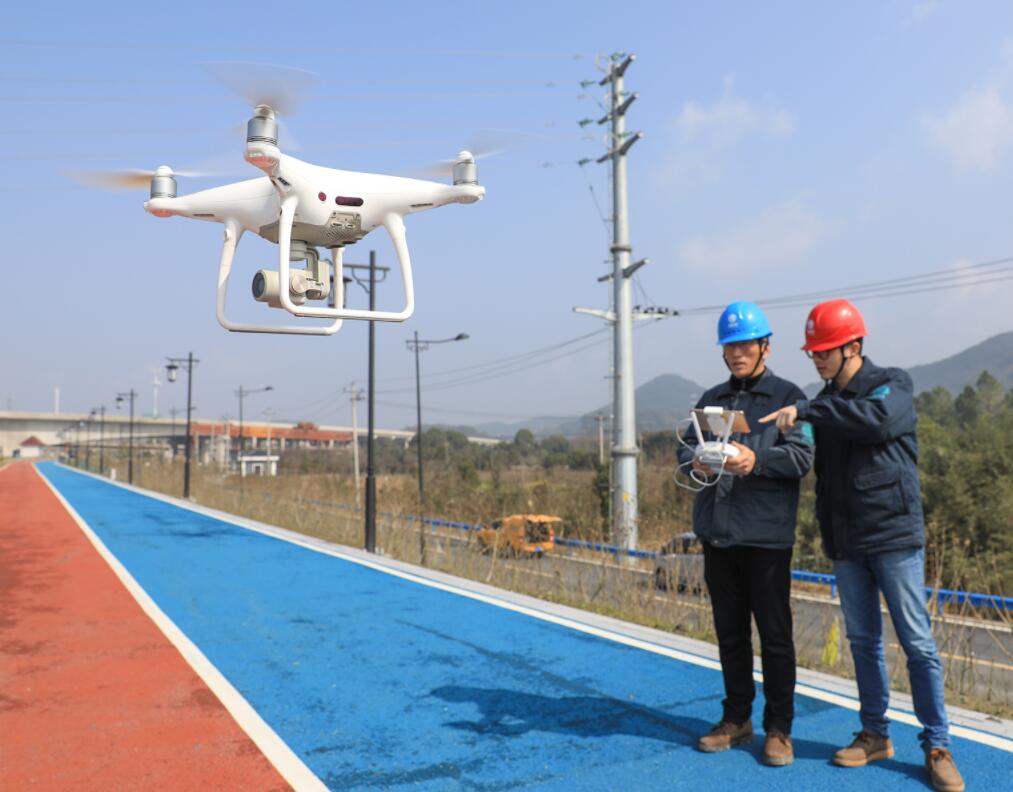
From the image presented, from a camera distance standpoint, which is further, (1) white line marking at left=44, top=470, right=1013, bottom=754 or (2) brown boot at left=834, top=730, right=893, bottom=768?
(1) white line marking at left=44, top=470, right=1013, bottom=754

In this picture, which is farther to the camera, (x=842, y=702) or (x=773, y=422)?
(x=842, y=702)

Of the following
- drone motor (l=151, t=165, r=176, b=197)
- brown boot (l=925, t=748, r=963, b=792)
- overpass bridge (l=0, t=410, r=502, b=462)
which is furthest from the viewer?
overpass bridge (l=0, t=410, r=502, b=462)

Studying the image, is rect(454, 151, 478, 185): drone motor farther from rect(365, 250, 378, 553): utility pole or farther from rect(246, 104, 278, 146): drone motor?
rect(365, 250, 378, 553): utility pole

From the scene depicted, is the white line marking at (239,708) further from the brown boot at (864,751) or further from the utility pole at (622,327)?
the utility pole at (622,327)

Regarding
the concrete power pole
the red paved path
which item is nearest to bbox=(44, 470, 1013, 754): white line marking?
the red paved path

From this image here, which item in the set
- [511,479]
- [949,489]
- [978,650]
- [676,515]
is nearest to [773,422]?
[978,650]

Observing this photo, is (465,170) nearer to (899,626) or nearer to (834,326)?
(834,326)

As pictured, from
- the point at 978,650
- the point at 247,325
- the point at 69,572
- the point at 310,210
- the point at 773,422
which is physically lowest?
the point at 978,650

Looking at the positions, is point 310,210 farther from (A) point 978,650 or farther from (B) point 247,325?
(A) point 978,650
